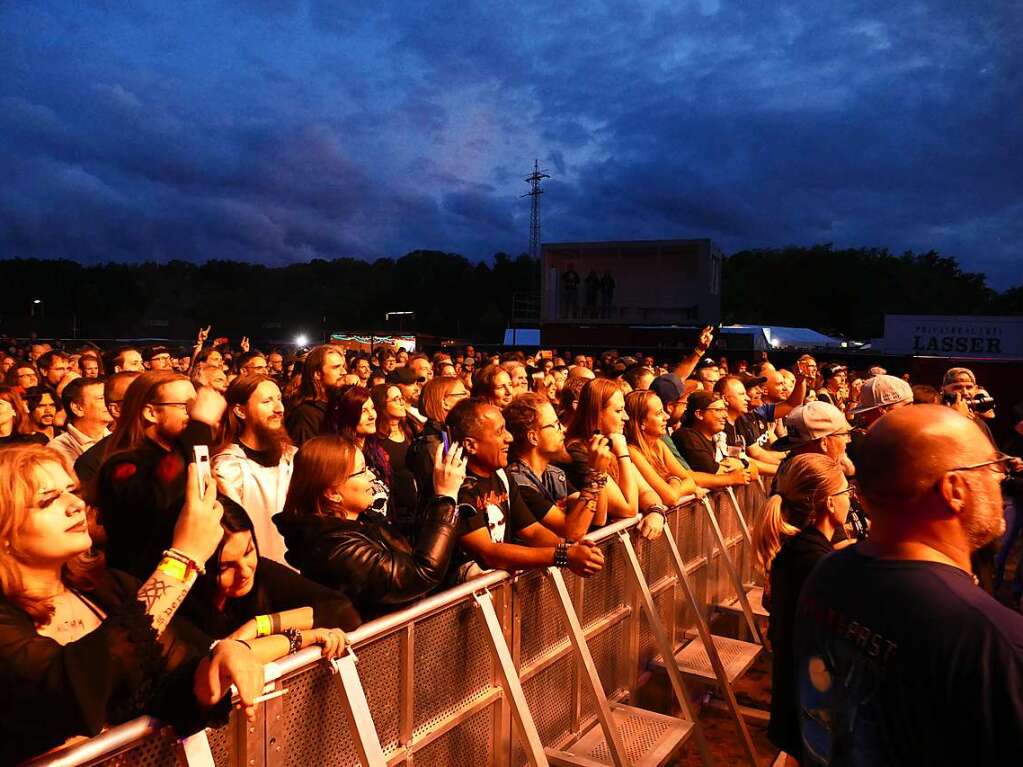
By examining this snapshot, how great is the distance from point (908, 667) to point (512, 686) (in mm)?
1674

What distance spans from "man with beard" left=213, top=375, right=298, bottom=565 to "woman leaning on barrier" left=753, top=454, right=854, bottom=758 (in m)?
2.05

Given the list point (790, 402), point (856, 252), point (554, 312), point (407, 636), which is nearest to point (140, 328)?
point (554, 312)

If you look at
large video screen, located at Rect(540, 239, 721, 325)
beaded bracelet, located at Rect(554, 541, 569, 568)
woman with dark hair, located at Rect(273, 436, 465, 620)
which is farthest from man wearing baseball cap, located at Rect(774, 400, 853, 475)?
large video screen, located at Rect(540, 239, 721, 325)

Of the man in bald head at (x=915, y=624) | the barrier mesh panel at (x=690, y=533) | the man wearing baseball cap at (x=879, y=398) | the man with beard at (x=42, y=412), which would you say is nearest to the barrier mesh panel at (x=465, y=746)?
the man in bald head at (x=915, y=624)

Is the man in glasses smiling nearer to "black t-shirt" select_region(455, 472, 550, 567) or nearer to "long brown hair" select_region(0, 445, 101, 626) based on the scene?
"long brown hair" select_region(0, 445, 101, 626)

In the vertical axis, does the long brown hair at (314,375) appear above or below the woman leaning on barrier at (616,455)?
above

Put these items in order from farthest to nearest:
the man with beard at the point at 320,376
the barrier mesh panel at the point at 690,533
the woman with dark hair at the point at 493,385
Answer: the woman with dark hair at the point at 493,385 < the man with beard at the point at 320,376 < the barrier mesh panel at the point at 690,533

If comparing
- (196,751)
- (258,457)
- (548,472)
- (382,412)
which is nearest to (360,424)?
(382,412)

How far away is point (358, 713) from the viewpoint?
7.34ft

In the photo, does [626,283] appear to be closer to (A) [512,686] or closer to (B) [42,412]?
(B) [42,412]

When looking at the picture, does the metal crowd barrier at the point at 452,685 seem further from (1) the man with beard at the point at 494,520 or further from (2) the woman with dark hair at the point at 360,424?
(2) the woman with dark hair at the point at 360,424

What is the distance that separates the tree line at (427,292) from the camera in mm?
57844

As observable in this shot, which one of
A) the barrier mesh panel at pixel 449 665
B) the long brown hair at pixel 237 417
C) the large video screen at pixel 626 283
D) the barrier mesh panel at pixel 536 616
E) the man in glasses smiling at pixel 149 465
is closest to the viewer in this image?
the man in glasses smiling at pixel 149 465

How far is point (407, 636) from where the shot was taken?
263 centimetres
